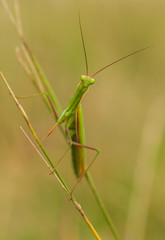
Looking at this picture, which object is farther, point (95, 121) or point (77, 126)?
point (95, 121)

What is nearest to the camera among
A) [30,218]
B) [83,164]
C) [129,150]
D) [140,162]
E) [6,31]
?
[83,164]

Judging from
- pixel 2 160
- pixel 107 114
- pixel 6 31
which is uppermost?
pixel 6 31

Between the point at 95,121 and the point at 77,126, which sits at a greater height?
the point at 77,126

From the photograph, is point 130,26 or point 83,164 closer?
point 83,164

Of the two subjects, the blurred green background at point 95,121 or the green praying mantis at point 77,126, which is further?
the blurred green background at point 95,121

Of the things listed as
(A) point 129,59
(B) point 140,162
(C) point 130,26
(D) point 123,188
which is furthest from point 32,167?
(C) point 130,26

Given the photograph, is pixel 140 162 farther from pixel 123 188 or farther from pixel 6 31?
pixel 6 31

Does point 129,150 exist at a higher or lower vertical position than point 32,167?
lower

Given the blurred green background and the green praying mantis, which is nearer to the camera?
the green praying mantis
